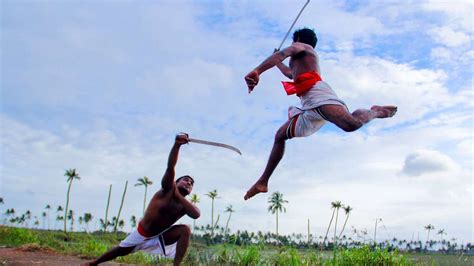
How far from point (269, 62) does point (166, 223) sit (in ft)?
11.2

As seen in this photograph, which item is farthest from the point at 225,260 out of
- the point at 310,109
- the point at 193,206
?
the point at 310,109

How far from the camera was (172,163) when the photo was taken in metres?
6.38

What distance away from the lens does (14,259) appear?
29.6 ft

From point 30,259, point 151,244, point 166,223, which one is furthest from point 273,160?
point 30,259

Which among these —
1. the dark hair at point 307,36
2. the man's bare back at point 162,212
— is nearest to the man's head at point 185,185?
the man's bare back at point 162,212

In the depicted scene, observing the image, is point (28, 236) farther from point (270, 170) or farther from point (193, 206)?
point (270, 170)

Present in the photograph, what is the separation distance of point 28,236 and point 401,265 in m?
14.6

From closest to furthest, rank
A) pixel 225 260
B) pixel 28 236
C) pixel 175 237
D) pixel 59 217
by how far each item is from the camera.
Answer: pixel 175 237, pixel 225 260, pixel 28 236, pixel 59 217

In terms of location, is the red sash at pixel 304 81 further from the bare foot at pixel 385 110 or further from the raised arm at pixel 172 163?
the raised arm at pixel 172 163

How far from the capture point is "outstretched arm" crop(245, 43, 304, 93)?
4148 millimetres

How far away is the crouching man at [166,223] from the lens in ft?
22.1

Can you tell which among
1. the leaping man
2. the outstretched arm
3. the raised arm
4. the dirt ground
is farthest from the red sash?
the dirt ground

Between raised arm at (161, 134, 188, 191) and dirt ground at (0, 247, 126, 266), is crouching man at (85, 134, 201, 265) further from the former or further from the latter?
dirt ground at (0, 247, 126, 266)

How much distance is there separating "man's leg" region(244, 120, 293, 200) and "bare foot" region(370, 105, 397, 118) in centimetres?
84
